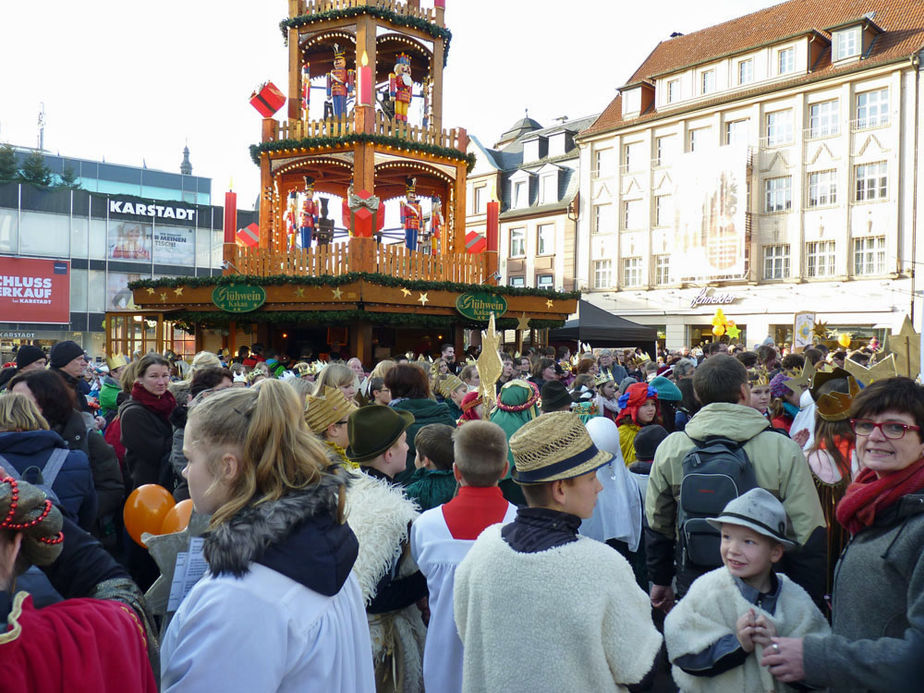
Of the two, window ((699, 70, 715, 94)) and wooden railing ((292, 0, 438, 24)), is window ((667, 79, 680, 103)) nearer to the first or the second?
window ((699, 70, 715, 94))

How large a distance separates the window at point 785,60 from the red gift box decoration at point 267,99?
79.4 feet

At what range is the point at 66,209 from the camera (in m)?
38.2

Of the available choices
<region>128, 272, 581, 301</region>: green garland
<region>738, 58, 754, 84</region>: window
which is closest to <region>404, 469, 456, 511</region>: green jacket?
<region>128, 272, 581, 301</region>: green garland

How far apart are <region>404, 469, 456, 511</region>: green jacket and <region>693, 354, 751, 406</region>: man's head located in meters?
1.33

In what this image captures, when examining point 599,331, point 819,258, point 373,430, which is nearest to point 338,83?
point 599,331

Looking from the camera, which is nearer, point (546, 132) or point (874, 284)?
point (874, 284)

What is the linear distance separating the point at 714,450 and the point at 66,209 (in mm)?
41957

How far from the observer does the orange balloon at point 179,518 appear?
299cm

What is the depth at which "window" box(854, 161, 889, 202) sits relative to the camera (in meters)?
30.2

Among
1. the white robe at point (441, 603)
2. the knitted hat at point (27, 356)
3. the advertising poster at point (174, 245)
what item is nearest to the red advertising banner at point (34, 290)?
the advertising poster at point (174, 245)

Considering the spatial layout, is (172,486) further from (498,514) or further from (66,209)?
(66,209)

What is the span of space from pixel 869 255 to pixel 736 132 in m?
8.44

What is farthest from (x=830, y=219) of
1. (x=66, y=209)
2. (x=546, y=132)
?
(x=66, y=209)

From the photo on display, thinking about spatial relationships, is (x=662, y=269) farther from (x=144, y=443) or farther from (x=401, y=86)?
(x=144, y=443)
